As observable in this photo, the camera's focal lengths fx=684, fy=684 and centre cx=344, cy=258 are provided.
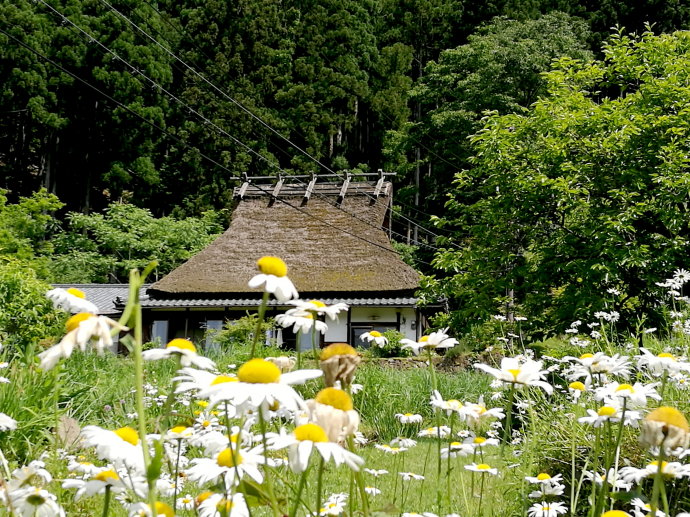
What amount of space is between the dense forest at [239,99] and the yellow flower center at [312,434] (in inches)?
717

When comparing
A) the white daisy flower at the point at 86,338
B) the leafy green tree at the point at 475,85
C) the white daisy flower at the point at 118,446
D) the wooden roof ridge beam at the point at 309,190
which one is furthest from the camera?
the leafy green tree at the point at 475,85

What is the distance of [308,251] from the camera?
17.2 m

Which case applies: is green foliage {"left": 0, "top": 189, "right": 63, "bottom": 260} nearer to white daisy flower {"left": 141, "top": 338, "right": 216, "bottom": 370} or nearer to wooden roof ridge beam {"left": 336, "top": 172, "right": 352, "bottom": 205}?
wooden roof ridge beam {"left": 336, "top": 172, "right": 352, "bottom": 205}

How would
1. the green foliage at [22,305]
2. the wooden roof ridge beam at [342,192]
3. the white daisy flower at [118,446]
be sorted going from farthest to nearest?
the wooden roof ridge beam at [342,192] → the green foliage at [22,305] → the white daisy flower at [118,446]

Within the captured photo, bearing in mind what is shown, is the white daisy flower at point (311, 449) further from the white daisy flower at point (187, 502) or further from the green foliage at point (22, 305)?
the green foliage at point (22, 305)

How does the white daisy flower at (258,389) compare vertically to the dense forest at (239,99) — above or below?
below

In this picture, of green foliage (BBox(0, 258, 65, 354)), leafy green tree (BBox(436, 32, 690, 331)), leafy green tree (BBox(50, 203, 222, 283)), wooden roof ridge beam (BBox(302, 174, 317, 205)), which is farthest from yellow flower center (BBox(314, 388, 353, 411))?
leafy green tree (BBox(50, 203, 222, 283))

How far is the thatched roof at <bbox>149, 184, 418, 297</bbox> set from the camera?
1557 cm

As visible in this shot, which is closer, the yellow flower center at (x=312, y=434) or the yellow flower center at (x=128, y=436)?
the yellow flower center at (x=312, y=434)

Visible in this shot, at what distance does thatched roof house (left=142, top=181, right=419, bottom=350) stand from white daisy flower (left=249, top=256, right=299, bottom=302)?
503 inches

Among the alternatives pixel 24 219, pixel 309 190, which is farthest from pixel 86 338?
pixel 309 190

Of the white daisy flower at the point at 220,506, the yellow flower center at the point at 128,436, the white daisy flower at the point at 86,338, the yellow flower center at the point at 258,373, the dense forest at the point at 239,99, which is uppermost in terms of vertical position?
the dense forest at the point at 239,99

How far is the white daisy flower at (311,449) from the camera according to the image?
665 mm

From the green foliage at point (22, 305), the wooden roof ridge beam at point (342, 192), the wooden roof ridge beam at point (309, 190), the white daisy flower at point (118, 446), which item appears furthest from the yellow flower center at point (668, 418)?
the wooden roof ridge beam at point (342, 192)
